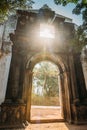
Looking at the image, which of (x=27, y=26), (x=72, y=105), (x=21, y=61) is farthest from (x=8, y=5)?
(x=72, y=105)

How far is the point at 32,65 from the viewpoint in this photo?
9719mm

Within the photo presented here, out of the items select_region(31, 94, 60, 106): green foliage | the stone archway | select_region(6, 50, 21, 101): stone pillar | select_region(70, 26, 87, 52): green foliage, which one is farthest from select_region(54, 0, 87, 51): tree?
select_region(31, 94, 60, 106): green foliage

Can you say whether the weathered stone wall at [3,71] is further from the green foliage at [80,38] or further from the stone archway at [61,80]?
the green foliage at [80,38]

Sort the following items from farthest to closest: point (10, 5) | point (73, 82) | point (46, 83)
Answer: point (46, 83) → point (73, 82) → point (10, 5)

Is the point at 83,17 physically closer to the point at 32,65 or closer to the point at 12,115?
the point at 32,65

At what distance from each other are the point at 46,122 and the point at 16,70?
3.73 m

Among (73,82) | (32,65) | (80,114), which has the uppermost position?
(32,65)

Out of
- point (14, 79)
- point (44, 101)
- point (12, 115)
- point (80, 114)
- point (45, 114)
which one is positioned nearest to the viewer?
point (12, 115)

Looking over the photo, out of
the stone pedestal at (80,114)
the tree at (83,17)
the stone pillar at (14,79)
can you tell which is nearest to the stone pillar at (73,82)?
the stone pedestal at (80,114)

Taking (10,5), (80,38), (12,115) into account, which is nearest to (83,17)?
(80,38)

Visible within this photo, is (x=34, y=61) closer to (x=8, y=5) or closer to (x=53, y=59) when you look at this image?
(x=53, y=59)

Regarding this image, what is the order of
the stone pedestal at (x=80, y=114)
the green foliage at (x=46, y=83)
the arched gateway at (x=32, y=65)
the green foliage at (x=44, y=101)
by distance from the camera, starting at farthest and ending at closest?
the green foliage at (x=46, y=83) < the green foliage at (x=44, y=101) < the stone pedestal at (x=80, y=114) < the arched gateway at (x=32, y=65)

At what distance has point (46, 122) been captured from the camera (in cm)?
779

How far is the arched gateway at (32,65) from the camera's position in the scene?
7.04 metres
